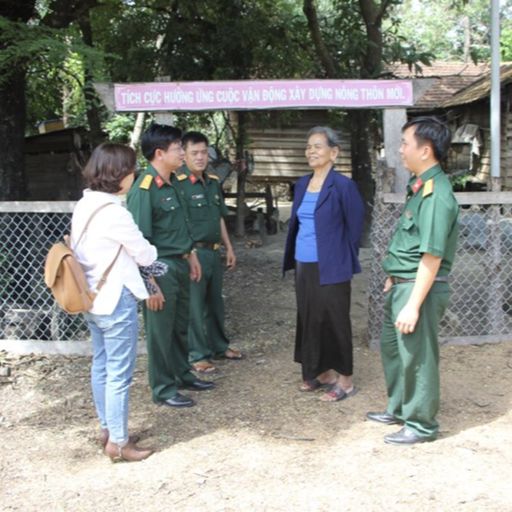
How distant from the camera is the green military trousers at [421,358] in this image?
3.21 m

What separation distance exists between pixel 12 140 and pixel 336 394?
472cm

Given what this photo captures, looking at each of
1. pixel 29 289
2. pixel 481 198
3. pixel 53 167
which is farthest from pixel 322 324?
pixel 53 167

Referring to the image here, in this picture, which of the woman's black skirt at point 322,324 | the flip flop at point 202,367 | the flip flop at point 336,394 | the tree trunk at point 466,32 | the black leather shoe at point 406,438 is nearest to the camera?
Result: the black leather shoe at point 406,438

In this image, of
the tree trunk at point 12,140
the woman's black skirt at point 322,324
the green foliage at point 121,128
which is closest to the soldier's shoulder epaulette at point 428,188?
the woman's black skirt at point 322,324

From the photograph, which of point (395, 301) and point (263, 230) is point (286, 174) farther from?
point (395, 301)

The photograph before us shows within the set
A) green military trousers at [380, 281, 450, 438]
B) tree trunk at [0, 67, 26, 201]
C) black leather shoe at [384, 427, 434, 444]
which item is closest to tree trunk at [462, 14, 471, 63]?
tree trunk at [0, 67, 26, 201]

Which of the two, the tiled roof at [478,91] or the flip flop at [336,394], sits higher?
the tiled roof at [478,91]

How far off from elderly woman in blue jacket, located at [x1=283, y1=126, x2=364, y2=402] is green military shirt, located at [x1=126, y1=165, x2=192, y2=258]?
0.74 metres

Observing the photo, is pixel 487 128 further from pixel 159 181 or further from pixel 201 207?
pixel 159 181

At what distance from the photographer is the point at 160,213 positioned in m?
3.77

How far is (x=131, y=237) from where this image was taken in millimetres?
2977

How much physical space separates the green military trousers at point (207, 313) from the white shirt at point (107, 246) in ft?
4.82

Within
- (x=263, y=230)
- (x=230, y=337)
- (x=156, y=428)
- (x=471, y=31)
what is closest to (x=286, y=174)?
(x=263, y=230)

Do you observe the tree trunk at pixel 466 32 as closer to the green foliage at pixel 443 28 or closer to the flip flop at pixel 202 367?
the green foliage at pixel 443 28
